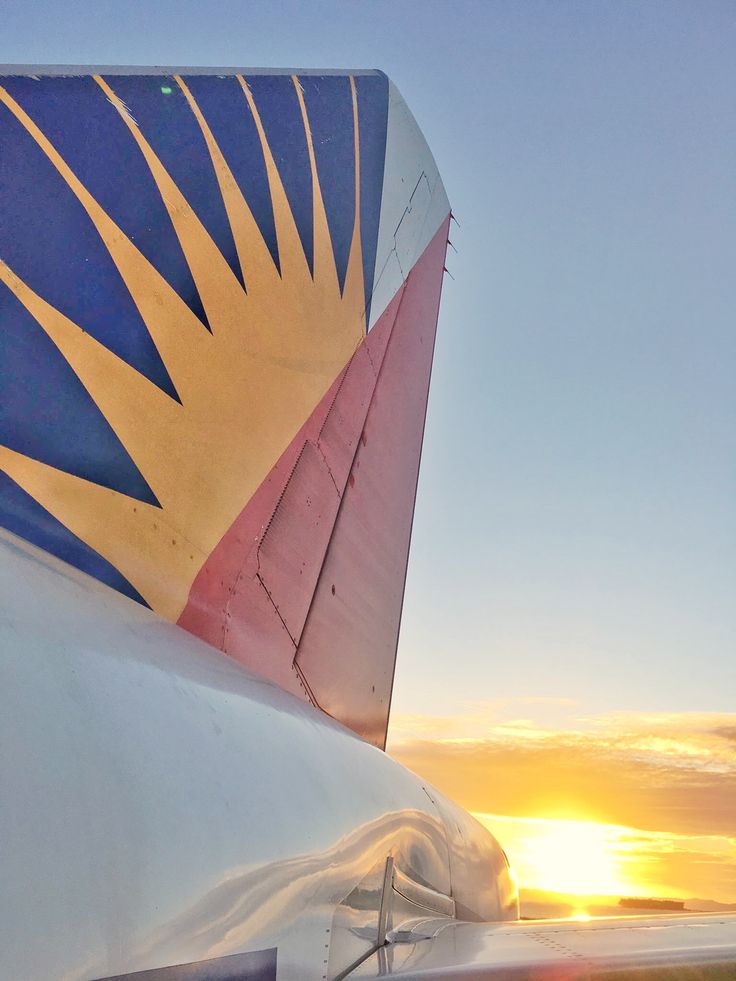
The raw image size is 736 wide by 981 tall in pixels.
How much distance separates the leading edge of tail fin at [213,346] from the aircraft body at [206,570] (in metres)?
0.01

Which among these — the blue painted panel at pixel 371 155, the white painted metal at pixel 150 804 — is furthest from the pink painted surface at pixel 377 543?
the white painted metal at pixel 150 804

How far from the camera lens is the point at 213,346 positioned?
3.44 m

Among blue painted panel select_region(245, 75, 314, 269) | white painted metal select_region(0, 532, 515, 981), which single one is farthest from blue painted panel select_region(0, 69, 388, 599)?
white painted metal select_region(0, 532, 515, 981)

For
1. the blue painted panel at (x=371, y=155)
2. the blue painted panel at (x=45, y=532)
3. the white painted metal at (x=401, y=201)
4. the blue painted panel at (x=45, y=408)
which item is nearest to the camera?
the blue painted panel at (x=45, y=532)

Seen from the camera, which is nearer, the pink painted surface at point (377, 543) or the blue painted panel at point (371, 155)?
the pink painted surface at point (377, 543)

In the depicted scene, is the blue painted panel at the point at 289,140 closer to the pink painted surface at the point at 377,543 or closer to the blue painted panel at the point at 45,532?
the pink painted surface at the point at 377,543

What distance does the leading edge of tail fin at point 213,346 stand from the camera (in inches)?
113

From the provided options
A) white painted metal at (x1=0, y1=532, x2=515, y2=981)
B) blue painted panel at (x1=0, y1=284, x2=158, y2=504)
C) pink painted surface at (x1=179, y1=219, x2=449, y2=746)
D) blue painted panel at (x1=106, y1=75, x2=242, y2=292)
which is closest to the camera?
white painted metal at (x1=0, y1=532, x2=515, y2=981)

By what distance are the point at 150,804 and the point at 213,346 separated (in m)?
1.97

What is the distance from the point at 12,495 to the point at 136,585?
54 cm

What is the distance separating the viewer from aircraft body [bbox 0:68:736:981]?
1875 mm

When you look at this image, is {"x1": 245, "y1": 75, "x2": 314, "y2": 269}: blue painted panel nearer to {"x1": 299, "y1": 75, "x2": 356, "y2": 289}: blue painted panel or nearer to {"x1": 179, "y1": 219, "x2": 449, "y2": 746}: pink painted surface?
{"x1": 299, "y1": 75, "x2": 356, "y2": 289}: blue painted panel

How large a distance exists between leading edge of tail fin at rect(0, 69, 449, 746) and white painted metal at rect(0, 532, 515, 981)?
0.47m

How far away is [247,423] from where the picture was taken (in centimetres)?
367
